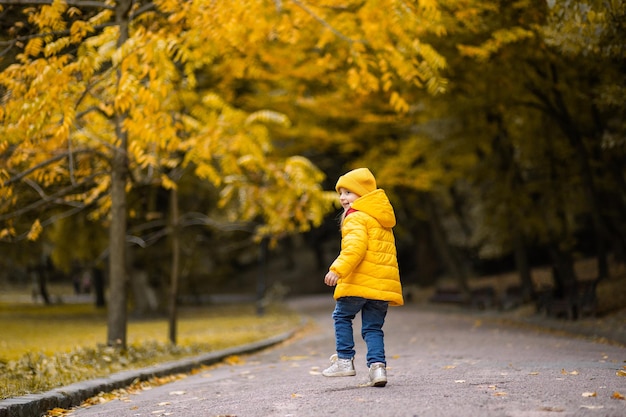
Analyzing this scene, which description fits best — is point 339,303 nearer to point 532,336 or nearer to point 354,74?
point 354,74

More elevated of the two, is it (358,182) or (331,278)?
(358,182)

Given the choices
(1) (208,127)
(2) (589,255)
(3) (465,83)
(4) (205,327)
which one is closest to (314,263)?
(2) (589,255)

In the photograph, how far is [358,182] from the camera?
657 cm

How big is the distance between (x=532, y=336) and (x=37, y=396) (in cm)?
928

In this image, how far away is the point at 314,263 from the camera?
201ft

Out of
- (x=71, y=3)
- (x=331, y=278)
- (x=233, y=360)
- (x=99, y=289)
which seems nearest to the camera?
(x=331, y=278)

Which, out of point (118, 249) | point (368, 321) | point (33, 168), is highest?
point (33, 168)

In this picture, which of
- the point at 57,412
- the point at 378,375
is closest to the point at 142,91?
the point at 57,412

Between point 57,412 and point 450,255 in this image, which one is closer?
point 57,412

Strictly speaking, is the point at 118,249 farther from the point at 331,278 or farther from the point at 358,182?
the point at 331,278

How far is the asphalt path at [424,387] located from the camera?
527cm

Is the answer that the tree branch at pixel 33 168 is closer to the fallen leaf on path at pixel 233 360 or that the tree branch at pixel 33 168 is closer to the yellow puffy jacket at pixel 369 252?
the fallen leaf on path at pixel 233 360

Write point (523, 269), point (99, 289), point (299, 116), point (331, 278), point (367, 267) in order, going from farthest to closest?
point (99, 289)
point (299, 116)
point (523, 269)
point (367, 267)
point (331, 278)

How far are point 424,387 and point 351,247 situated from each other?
1291mm
